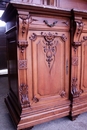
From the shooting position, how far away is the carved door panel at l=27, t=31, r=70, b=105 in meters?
1.32

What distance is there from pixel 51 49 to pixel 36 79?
36 cm

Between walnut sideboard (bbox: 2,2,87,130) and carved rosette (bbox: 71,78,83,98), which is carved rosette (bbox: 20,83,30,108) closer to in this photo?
walnut sideboard (bbox: 2,2,87,130)

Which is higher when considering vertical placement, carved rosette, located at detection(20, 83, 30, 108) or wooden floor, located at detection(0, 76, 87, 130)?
carved rosette, located at detection(20, 83, 30, 108)

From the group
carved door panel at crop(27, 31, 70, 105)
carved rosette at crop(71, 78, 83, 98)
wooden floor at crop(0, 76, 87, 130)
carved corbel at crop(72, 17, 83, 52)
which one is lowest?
wooden floor at crop(0, 76, 87, 130)

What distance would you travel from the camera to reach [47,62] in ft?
4.58

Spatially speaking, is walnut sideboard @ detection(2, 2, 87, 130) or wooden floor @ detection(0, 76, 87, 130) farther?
wooden floor @ detection(0, 76, 87, 130)

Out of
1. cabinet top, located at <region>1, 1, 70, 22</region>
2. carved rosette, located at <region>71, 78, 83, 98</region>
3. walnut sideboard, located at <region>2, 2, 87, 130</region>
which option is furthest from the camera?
carved rosette, located at <region>71, 78, 83, 98</region>

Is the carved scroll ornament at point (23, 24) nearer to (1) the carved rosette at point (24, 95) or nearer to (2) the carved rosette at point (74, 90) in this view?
(1) the carved rosette at point (24, 95)

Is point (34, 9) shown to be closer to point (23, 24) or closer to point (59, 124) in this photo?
point (23, 24)

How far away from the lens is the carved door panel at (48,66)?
4.34ft

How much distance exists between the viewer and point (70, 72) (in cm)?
152

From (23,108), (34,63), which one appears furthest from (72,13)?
(23,108)

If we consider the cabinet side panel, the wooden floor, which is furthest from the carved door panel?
the wooden floor

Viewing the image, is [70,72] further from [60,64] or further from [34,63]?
[34,63]
